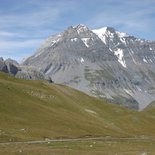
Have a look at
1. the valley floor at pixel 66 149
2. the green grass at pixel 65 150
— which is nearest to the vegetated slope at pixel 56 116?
the valley floor at pixel 66 149

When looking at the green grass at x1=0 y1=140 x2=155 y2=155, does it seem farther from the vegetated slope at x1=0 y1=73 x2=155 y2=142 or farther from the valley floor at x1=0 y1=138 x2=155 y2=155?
the vegetated slope at x1=0 y1=73 x2=155 y2=142

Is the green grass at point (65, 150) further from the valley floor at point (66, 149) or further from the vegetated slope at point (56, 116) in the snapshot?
the vegetated slope at point (56, 116)

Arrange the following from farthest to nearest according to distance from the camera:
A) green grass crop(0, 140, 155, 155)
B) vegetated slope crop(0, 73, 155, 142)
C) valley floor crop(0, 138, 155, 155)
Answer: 1. vegetated slope crop(0, 73, 155, 142)
2. valley floor crop(0, 138, 155, 155)
3. green grass crop(0, 140, 155, 155)

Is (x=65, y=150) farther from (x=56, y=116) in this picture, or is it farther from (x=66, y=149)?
(x=56, y=116)

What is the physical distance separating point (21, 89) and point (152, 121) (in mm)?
66524

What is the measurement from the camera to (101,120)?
151 meters

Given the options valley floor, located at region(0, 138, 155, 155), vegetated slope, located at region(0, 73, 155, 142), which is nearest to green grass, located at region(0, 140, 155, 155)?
valley floor, located at region(0, 138, 155, 155)

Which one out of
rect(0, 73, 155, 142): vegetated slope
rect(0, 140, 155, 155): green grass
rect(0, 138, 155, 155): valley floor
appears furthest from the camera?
rect(0, 73, 155, 142): vegetated slope

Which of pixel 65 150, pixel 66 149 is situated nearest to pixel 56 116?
pixel 66 149

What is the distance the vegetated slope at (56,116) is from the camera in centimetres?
10512

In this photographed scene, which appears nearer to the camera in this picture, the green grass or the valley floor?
the green grass

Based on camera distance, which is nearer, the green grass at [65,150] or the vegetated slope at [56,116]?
the green grass at [65,150]

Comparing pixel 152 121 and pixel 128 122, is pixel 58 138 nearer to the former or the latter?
pixel 128 122

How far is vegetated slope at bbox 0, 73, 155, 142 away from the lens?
105 meters
